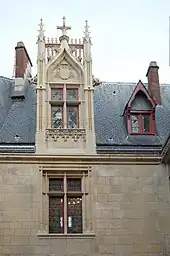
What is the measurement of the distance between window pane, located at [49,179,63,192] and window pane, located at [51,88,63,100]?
2497 millimetres

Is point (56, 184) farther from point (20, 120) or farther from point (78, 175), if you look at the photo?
point (20, 120)

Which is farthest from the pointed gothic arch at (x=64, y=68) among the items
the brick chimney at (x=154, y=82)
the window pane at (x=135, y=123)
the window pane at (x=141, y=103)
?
the brick chimney at (x=154, y=82)

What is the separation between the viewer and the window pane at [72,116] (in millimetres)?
14435

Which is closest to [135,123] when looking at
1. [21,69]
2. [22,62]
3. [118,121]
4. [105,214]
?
[118,121]

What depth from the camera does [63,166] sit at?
1372cm

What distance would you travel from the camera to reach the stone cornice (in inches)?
537

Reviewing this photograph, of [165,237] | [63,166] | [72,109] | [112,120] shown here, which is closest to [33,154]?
[63,166]

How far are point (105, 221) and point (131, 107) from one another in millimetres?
3775

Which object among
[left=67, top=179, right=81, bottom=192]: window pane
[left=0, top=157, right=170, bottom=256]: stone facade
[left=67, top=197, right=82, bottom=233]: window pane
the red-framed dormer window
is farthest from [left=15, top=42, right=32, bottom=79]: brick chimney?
[left=67, top=197, right=82, bottom=233]: window pane

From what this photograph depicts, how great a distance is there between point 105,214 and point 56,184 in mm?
1605

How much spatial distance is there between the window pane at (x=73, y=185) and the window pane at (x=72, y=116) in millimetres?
1599

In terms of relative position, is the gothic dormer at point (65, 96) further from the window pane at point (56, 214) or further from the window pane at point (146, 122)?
the window pane at point (146, 122)

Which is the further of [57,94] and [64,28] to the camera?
[64,28]

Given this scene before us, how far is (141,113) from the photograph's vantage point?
15.2m
